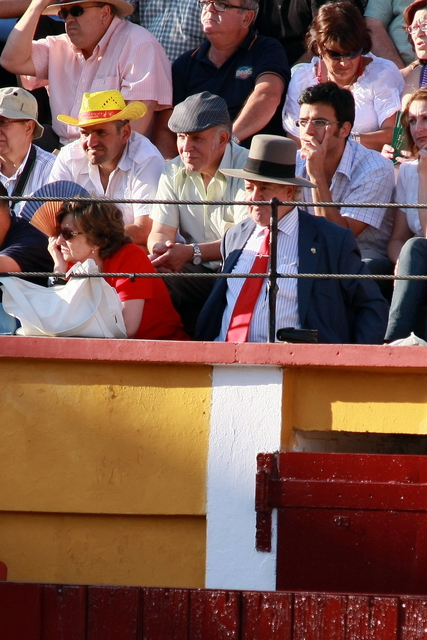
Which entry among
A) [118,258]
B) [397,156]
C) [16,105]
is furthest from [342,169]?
[16,105]

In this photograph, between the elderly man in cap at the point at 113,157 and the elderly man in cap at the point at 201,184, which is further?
the elderly man in cap at the point at 113,157

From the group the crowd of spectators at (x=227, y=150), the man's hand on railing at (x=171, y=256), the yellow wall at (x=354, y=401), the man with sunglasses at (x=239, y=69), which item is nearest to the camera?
the yellow wall at (x=354, y=401)

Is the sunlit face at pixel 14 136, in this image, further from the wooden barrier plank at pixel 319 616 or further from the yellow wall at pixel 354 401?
the wooden barrier plank at pixel 319 616

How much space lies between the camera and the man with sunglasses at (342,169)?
224 inches

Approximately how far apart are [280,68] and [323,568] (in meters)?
3.68

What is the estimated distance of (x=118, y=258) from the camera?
498cm

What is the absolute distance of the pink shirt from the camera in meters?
6.99

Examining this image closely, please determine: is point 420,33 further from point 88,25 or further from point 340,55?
point 88,25

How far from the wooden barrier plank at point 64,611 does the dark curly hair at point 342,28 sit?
394cm

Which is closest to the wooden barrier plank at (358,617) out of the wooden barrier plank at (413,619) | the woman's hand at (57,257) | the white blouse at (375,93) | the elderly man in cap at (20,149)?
the wooden barrier plank at (413,619)

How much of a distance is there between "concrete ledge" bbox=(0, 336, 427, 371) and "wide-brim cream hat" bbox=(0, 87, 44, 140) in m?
2.30

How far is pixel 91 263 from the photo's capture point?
4.73 m

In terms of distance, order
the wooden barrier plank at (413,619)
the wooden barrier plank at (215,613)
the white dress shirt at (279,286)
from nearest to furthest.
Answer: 1. the wooden barrier plank at (413,619)
2. the wooden barrier plank at (215,613)
3. the white dress shirt at (279,286)

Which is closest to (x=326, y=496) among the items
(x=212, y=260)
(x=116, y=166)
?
(x=212, y=260)
